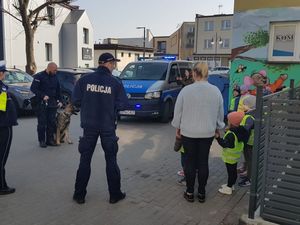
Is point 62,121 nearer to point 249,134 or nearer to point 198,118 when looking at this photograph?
point 198,118

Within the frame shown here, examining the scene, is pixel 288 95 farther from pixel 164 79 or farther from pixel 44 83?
pixel 164 79

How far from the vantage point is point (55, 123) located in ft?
26.5

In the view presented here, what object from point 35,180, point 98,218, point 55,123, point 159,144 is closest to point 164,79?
point 159,144

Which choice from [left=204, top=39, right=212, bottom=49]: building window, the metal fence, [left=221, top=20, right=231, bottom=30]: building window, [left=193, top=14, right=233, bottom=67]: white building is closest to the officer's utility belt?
the metal fence

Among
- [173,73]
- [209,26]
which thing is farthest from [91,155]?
[209,26]

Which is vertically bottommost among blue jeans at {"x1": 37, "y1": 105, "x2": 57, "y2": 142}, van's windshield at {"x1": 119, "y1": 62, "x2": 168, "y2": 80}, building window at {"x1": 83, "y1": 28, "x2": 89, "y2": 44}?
blue jeans at {"x1": 37, "y1": 105, "x2": 57, "y2": 142}

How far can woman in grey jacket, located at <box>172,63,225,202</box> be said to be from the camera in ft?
15.0

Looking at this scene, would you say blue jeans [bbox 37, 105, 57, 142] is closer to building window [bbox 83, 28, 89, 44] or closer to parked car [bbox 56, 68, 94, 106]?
parked car [bbox 56, 68, 94, 106]

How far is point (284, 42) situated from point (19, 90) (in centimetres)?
816

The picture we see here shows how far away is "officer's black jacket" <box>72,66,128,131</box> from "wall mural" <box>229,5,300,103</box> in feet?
16.4

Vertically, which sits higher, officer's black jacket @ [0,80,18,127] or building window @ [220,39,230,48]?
building window @ [220,39,230,48]

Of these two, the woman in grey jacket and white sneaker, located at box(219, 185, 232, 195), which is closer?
the woman in grey jacket

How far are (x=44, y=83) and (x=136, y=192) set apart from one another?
12.5 feet

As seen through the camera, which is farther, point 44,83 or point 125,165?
point 44,83
